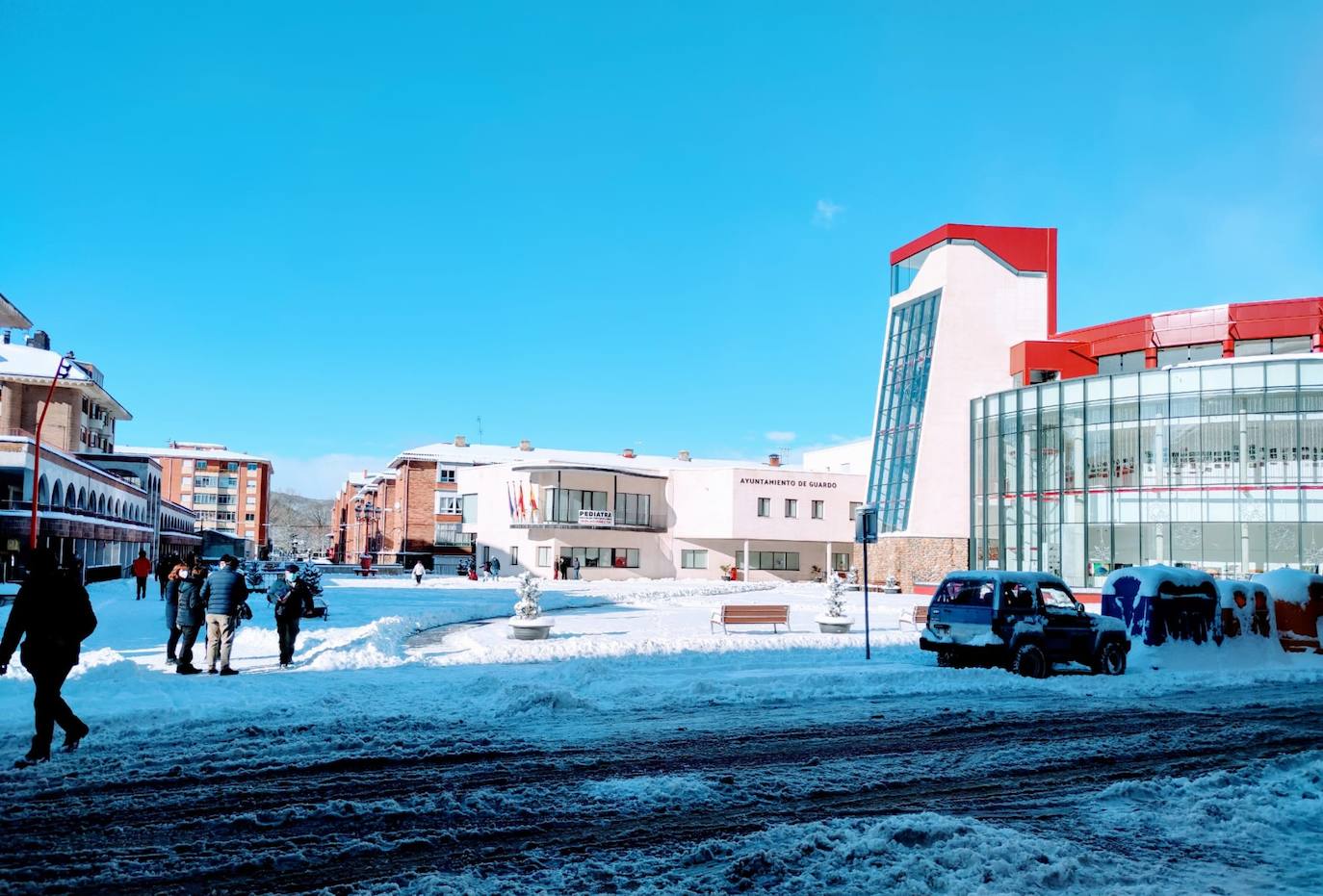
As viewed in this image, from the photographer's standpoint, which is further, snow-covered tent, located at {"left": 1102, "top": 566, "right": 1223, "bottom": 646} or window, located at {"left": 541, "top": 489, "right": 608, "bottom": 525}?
window, located at {"left": 541, "top": 489, "right": 608, "bottom": 525}

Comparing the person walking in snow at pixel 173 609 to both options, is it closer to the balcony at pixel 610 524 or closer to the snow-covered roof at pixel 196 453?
the balcony at pixel 610 524

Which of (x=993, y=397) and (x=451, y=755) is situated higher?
(x=993, y=397)

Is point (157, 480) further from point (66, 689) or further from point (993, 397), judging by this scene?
point (66, 689)

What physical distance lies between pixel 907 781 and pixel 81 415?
6508cm

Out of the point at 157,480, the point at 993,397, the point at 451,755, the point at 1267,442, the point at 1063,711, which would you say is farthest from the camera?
the point at 157,480

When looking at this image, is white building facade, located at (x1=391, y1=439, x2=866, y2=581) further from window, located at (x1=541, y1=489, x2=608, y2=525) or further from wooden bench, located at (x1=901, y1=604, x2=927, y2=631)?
wooden bench, located at (x1=901, y1=604, x2=927, y2=631)

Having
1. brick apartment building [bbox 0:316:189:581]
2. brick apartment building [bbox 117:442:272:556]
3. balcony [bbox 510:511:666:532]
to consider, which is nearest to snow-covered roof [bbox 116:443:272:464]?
brick apartment building [bbox 117:442:272:556]

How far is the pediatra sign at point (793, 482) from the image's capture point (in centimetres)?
5794

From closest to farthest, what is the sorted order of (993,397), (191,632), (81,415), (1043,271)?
(191,632) → (993,397) → (1043,271) → (81,415)

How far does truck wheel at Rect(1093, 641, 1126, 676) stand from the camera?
15352 millimetres

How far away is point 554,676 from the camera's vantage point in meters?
13.9

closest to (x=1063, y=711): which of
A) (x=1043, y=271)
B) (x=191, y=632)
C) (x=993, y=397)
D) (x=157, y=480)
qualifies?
(x=191, y=632)

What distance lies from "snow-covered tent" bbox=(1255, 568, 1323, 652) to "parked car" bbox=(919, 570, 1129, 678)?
515cm

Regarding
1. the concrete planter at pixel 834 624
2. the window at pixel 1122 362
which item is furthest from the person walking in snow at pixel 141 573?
the window at pixel 1122 362
